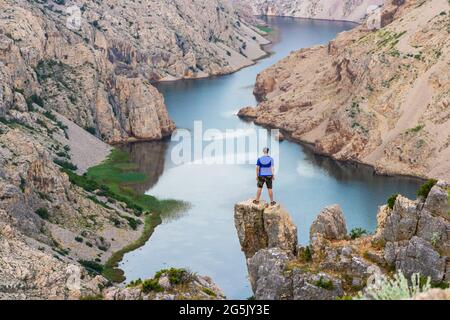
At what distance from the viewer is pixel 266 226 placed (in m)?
49.7

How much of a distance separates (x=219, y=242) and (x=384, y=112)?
72.5 metres

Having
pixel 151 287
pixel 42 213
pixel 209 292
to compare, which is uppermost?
pixel 151 287

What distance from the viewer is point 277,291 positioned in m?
44.1

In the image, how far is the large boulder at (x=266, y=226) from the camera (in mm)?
49331

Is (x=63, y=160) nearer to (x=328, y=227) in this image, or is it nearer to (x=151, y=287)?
(x=328, y=227)

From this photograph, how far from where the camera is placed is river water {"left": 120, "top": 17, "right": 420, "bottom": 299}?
100938mm

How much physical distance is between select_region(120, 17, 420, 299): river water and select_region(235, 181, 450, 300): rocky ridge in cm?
3669

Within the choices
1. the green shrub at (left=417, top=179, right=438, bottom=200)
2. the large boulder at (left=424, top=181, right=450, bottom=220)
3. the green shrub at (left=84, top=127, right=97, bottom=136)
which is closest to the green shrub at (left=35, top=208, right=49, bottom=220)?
the green shrub at (left=417, top=179, right=438, bottom=200)

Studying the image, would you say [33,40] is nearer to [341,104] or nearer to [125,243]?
[341,104]

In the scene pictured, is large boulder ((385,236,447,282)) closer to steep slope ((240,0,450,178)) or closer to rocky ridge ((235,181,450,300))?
rocky ridge ((235,181,450,300))

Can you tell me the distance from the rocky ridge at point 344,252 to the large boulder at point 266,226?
2.4 inches

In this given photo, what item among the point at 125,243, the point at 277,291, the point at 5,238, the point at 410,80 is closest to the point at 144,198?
the point at 125,243

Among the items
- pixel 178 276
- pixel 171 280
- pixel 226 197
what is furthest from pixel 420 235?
pixel 226 197

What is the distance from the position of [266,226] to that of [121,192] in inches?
3523
